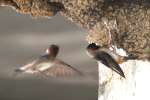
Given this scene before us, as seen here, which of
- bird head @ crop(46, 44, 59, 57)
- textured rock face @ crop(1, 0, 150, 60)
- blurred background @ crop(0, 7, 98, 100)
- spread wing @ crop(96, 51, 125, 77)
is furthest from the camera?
blurred background @ crop(0, 7, 98, 100)

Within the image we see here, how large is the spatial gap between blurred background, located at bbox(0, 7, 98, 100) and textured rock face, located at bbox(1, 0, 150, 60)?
3.81 feet

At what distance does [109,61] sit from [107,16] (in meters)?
0.17

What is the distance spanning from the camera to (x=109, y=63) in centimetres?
156

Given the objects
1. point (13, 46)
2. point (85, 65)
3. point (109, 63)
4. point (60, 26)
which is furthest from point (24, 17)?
point (109, 63)

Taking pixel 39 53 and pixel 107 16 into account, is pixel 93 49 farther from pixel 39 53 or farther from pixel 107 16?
pixel 39 53

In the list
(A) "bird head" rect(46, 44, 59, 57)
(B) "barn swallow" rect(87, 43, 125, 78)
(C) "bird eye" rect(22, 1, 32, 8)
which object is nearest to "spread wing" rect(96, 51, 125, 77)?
(B) "barn swallow" rect(87, 43, 125, 78)

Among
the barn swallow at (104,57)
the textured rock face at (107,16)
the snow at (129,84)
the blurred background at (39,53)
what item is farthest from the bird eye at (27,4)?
the blurred background at (39,53)

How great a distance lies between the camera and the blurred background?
330 cm

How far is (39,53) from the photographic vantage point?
12.3ft

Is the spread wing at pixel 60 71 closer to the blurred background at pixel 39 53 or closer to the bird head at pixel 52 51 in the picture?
the bird head at pixel 52 51

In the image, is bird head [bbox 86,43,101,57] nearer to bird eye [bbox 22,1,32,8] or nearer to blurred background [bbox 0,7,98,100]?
bird eye [bbox 22,1,32,8]

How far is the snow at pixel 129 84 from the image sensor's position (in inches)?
68.6

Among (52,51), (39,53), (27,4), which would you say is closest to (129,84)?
(52,51)

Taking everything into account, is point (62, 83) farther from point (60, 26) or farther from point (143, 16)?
point (143, 16)
